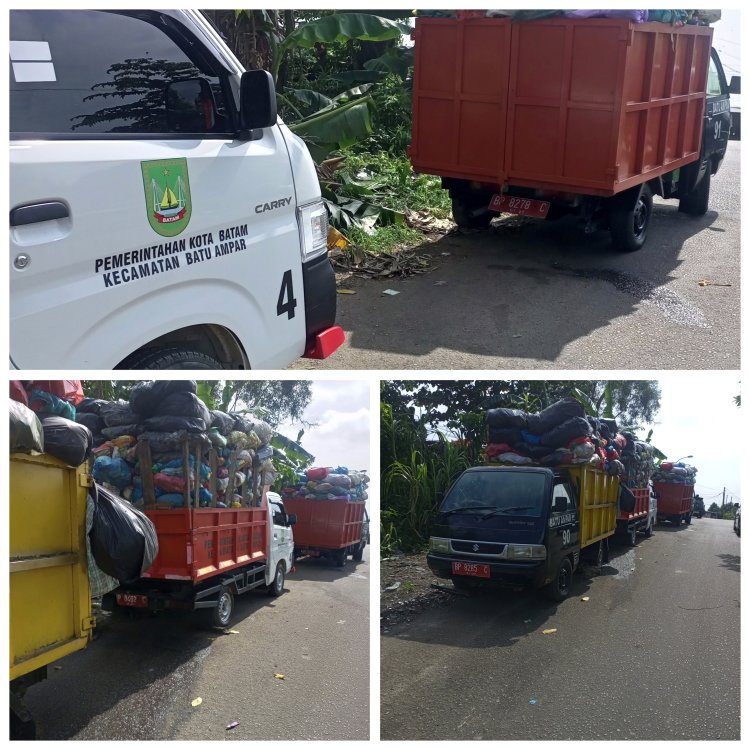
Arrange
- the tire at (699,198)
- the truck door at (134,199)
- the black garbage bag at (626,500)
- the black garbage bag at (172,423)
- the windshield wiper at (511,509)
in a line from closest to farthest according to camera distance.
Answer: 1. the truck door at (134,199)
2. the black garbage bag at (172,423)
3. the black garbage bag at (626,500)
4. the windshield wiper at (511,509)
5. the tire at (699,198)

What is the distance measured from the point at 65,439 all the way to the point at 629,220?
22.1 ft

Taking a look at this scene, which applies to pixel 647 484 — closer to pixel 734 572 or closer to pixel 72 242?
pixel 734 572

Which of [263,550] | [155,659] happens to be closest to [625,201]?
[263,550]

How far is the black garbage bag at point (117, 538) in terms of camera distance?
3.57 m

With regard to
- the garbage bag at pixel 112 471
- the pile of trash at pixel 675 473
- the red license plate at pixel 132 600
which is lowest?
the red license plate at pixel 132 600

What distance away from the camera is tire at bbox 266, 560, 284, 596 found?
17.9 feet

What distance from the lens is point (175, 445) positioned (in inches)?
185

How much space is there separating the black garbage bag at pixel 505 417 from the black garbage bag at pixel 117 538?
1.65m

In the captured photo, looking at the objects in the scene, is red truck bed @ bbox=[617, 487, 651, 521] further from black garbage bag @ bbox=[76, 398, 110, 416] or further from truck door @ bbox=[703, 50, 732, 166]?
truck door @ bbox=[703, 50, 732, 166]

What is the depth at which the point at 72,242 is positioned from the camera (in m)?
2.80

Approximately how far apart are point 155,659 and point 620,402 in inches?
103

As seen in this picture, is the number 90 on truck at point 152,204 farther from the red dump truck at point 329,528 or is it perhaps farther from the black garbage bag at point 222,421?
the red dump truck at point 329,528

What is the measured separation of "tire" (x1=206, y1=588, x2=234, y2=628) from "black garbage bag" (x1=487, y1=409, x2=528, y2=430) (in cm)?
217

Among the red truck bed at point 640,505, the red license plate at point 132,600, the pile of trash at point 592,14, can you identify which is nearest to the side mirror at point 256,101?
the red truck bed at point 640,505
